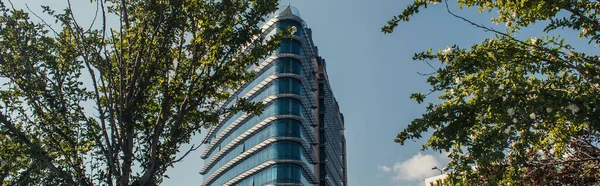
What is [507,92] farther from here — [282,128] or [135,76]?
[282,128]

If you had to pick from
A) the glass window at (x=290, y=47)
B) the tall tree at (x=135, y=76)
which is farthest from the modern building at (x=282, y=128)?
the tall tree at (x=135, y=76)

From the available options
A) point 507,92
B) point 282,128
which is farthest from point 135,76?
point 282,128

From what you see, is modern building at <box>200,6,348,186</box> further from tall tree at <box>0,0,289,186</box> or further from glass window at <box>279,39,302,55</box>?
tall tree at <box>0,0,289,186</box>

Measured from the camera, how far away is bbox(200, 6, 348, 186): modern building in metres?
58.8

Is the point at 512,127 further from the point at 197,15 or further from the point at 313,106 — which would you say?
the point at 313,106

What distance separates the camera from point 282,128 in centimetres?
5922

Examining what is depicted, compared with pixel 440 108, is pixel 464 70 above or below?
above

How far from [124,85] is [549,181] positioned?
9664 millimetres

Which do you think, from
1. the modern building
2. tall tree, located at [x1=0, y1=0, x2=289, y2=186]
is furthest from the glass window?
tall tree, located at [x1=0, y1=0, x2=289, y2=186]

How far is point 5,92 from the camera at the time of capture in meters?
10.1

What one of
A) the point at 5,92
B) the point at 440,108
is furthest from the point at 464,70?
the point at 5,92

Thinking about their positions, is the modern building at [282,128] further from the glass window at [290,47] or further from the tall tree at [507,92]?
the tall tree at [507,92]

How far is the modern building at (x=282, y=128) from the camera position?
58.8 m

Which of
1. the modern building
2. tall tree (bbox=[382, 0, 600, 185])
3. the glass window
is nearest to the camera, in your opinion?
tall tree (bbox=[382, 0, 600, 185])
